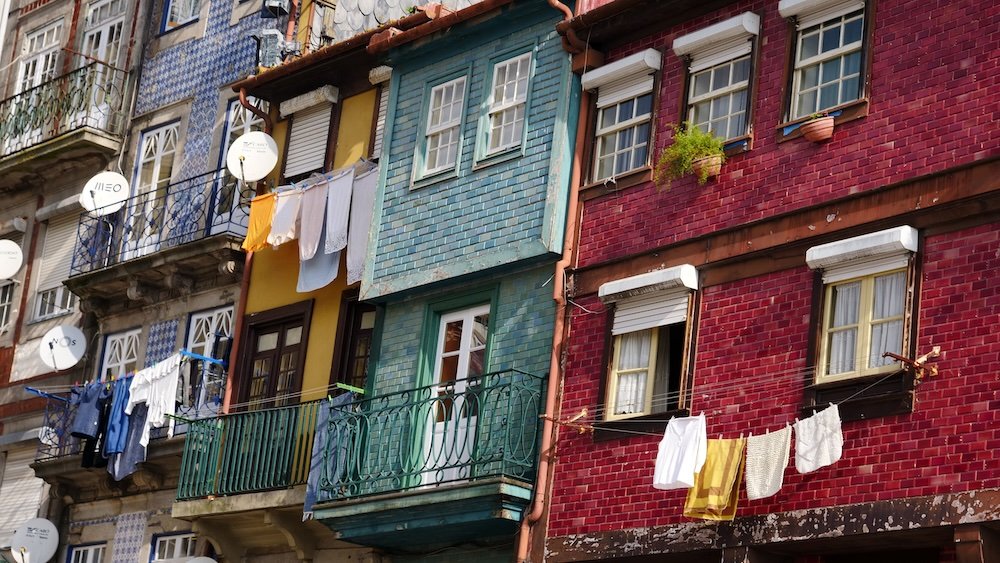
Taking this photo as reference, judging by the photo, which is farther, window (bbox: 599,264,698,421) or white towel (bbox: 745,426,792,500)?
window (bbox: 599,264,698,421)

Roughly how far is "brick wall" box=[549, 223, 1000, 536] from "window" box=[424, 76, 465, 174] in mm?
3634

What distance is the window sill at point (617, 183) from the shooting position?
20797mm

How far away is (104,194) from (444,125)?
8562mm

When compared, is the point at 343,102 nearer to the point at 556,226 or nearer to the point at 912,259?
the point at 556,226

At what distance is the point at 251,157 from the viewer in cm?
2683

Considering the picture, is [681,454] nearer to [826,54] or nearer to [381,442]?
[826,54]

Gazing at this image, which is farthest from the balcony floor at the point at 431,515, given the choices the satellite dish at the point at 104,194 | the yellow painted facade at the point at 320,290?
the satellite dish at the point at 104,194

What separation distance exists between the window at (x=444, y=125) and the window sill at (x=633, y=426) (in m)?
4.88

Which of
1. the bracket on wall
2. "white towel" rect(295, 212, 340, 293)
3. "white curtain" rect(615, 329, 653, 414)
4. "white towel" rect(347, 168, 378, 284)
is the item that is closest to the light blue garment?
"white towel" rect(295, 212, 340, 293)

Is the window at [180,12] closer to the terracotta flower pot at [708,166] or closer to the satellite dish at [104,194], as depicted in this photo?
the satellite dish at [104,194]

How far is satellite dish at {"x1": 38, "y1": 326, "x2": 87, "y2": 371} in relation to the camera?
29483 millimetres

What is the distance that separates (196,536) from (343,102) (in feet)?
21.0

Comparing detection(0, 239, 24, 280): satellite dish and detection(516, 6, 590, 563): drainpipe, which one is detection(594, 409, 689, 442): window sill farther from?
detection(0, 239, 24, 280): satellite dish

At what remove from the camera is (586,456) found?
2014 cm
